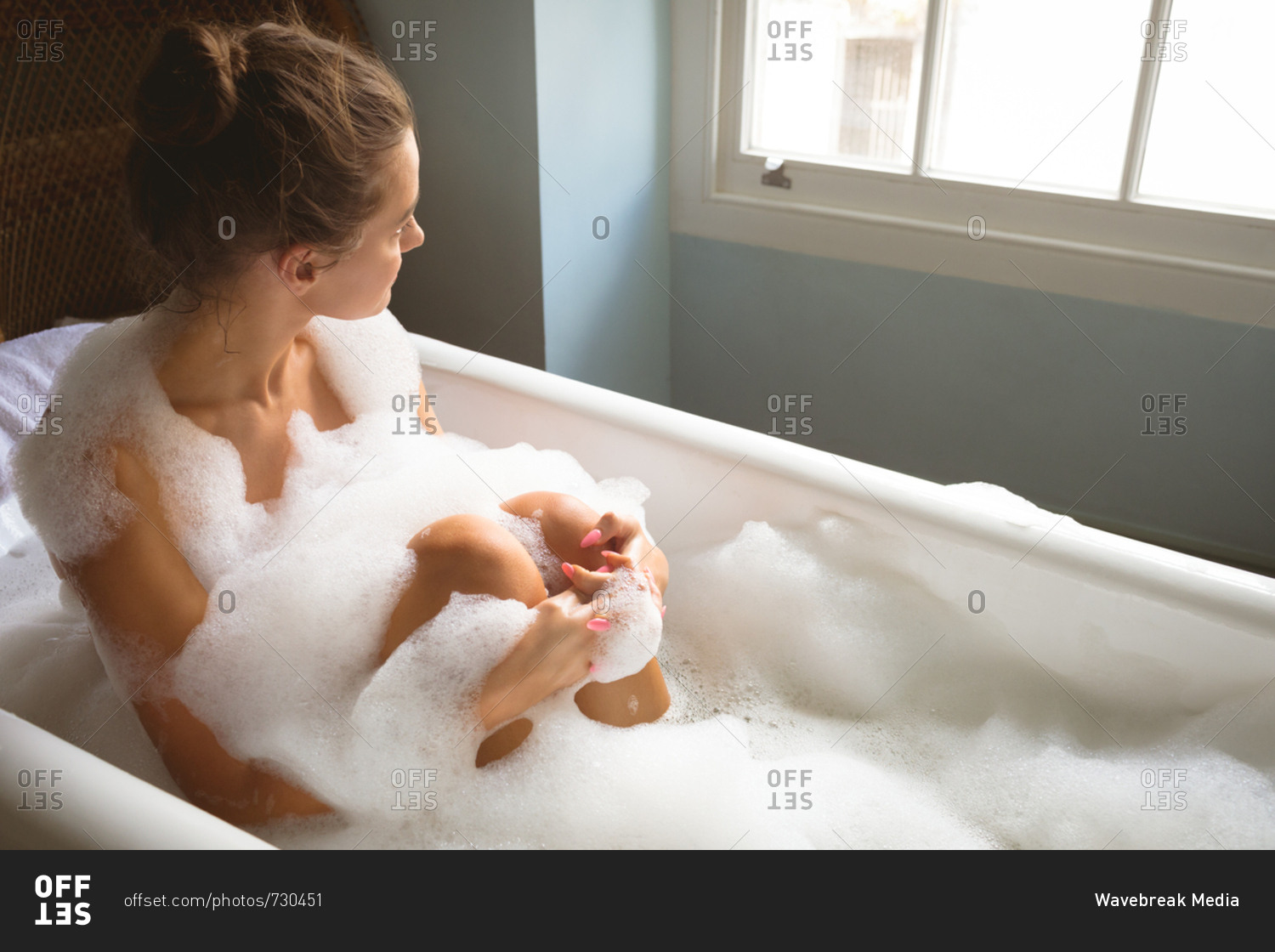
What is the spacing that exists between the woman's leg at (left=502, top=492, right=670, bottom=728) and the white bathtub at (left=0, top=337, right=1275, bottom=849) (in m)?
0.30

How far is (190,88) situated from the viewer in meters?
0.96

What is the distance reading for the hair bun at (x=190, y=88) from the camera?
960mm

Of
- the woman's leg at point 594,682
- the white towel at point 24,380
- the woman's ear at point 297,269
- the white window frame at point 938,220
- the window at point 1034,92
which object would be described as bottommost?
the woman's leg at point 594,682

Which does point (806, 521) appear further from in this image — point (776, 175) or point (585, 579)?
point (776, 175)

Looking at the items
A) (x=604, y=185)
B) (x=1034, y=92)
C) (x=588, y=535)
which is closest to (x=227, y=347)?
(x=588, y=535)

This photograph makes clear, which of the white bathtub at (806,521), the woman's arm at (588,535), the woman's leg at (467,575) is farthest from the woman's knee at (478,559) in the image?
the white bathtub at (806,521)

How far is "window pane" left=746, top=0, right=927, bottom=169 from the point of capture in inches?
76.8

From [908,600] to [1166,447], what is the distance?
816 mm

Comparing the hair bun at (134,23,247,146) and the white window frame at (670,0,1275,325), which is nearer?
the hair bun at (134,23,247,146)

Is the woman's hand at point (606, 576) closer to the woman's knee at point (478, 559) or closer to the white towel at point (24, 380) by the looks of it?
the woman's knee at point (478, 559)

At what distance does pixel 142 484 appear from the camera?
3.32 feet

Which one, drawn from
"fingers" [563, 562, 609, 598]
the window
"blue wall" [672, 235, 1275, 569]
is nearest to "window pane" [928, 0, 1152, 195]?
the window

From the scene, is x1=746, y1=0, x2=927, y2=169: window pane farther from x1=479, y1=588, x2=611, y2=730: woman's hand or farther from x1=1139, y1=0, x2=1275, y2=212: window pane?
x1=479, y1=588, x2=611, y2=730: woman's hand
